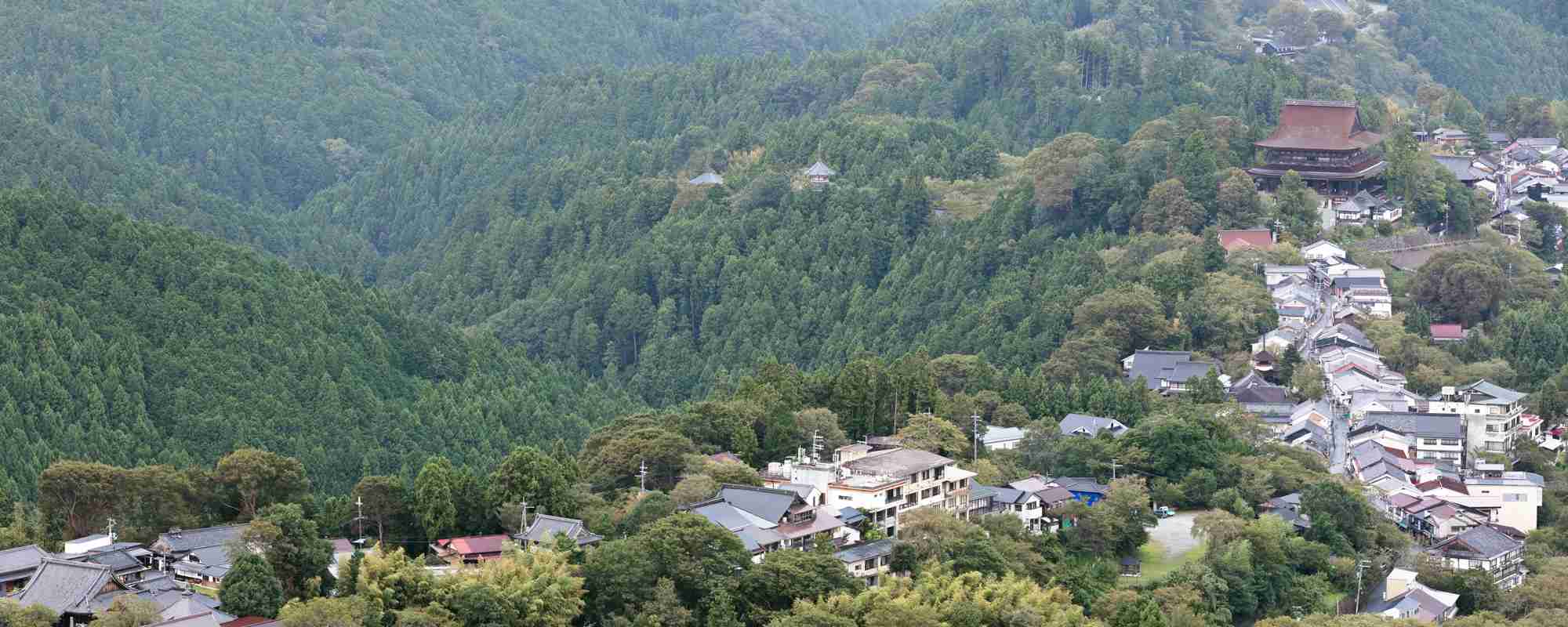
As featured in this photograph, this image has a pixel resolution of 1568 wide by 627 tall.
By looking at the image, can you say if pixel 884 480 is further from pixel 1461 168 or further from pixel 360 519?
pixel 1461 168

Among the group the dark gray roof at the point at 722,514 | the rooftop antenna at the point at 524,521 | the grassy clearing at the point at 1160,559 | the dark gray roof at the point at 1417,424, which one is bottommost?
the dark gray roof at the point at 1417,424

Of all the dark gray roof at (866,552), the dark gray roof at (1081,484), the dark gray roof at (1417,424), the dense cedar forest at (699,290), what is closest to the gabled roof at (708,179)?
the dense cedar forest at (699,290)

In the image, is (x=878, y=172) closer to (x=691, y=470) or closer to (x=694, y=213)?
(x=694, y=213)

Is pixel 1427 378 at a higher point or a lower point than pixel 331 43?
higher

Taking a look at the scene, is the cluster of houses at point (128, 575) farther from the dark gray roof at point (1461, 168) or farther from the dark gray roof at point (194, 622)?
the dark gray roof at point (1461, 168)

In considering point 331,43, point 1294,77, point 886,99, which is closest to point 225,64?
point 331,43
